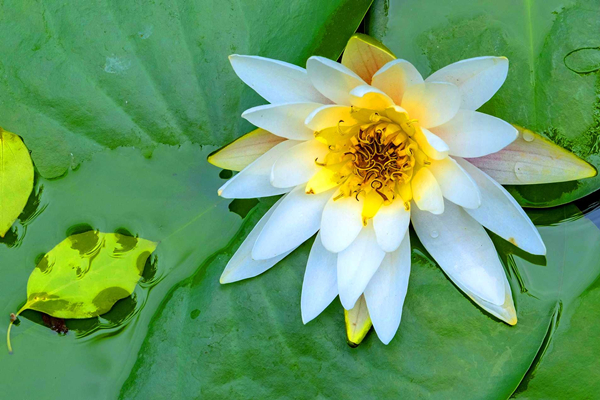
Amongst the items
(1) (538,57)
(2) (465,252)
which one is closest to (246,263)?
(2) (465,252)

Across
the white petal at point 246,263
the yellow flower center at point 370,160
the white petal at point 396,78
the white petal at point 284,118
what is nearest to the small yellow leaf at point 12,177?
the white petal at point 246,263

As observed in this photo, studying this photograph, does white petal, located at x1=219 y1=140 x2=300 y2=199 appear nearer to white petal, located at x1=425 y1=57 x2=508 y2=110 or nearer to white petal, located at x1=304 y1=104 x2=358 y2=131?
white petal, located at x1=304 y1=104 x2=358 y2=131

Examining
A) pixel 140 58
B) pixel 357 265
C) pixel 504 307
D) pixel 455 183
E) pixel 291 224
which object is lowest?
pixel 504 307

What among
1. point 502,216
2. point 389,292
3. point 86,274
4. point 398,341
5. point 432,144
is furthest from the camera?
point 86,274

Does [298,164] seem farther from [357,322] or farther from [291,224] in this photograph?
[357,322]

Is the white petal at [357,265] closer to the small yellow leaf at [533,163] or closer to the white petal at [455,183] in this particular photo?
the white petal at [455,183]

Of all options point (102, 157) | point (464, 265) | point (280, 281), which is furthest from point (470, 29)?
point (102, 157)
